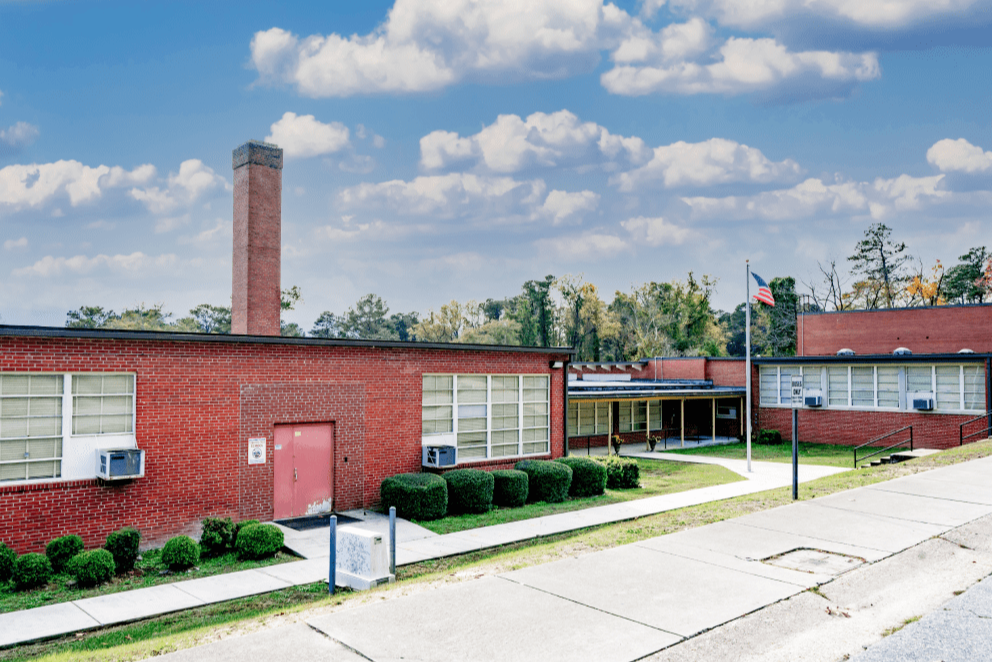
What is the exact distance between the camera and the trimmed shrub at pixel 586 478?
19031 millimetres

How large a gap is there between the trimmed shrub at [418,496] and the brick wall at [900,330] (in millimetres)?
29187

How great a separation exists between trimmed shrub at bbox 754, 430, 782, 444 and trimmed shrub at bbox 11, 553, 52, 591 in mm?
28548

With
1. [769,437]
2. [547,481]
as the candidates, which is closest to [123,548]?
[547,481]

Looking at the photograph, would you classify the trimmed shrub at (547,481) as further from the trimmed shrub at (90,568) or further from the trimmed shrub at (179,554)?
the trimmed shrub at (90,568)

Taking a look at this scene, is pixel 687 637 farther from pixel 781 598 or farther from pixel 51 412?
pixel 51 412

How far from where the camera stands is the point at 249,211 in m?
22.8

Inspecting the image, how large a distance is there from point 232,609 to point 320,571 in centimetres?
195

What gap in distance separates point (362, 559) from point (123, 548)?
15.0ft

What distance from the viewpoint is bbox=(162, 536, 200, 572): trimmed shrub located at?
471 inches

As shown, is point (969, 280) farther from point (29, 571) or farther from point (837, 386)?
point (29, 571)

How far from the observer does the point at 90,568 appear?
36.2ft

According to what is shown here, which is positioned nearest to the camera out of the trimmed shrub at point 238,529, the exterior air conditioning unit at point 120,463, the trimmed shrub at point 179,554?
the trimmed shrub at point 179,554

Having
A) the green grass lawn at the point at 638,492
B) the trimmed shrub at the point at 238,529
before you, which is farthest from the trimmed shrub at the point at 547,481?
the trimmed shrub at the point at 238,529

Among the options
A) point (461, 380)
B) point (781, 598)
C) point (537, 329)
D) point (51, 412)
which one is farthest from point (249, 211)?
point (537, 329)
